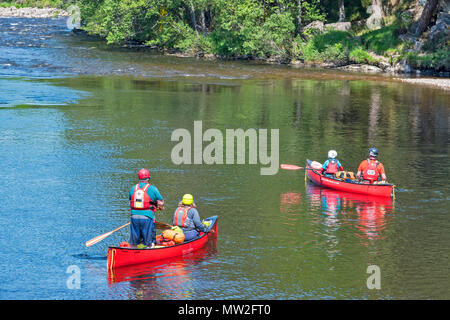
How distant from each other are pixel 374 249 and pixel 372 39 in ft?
149

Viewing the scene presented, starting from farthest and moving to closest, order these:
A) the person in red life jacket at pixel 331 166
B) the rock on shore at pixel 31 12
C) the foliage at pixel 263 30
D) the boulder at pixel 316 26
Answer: the rock on shore at pixel 31 12 → the boulder at pixel 316 26 → the foliage at pixel 263 30 → the person in red life jacket at pixel 331 166

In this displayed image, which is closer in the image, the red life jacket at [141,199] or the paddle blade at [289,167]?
the red life jacket at [141,199]

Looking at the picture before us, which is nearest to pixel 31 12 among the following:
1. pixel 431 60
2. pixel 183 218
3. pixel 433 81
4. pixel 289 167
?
pixel 431 60

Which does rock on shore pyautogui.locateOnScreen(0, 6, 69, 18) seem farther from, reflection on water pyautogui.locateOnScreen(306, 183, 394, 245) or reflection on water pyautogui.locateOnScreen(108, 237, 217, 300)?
reflection on water pyautogui.locateOnScreen(108, 237, 217, 300)

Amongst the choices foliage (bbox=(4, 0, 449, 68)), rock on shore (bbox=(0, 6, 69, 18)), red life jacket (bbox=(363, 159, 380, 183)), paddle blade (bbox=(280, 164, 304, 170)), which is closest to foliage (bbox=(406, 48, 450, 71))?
foliage (bbox=(4, 0, 449, 68))

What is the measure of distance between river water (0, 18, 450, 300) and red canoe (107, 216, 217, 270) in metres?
0.21

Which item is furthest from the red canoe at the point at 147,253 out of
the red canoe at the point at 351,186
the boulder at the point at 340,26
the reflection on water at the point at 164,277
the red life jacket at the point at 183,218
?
the boulder at the point at 340,26

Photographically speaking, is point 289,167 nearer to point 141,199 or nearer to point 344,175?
point 344,175

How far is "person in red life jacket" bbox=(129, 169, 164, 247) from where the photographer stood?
15.3 meters

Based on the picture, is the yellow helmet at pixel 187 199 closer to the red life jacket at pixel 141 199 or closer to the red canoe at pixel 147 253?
the red canoe at pixel 147 253

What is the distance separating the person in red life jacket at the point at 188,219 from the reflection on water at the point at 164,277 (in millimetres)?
594

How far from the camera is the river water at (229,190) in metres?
15.4

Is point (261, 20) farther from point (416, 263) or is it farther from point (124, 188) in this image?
point (416, 263)
